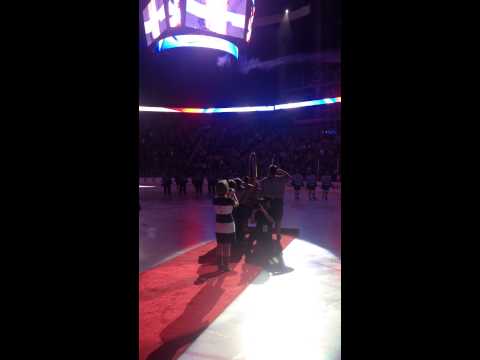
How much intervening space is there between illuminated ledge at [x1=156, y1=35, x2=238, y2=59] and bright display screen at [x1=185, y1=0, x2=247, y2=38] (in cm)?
61

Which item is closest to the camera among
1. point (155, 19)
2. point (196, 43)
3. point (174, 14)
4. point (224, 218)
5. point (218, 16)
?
point (224, 218)

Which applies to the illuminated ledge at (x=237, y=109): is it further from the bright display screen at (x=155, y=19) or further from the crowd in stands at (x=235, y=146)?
the bright display screen at (x=155, y=19)

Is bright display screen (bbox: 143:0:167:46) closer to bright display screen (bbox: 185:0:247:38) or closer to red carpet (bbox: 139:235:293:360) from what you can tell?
bright display screen (bbox: 185:0:247:38)

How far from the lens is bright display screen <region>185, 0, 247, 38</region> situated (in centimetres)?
1009

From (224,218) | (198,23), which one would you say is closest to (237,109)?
(198,23)

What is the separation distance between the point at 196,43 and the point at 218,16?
125 cm

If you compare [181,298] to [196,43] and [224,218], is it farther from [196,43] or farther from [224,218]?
[196,43]

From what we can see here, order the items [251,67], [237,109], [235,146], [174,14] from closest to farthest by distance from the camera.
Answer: [174,14] < [251,67] < [237,109] < [235,146]

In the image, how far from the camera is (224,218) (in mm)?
4914

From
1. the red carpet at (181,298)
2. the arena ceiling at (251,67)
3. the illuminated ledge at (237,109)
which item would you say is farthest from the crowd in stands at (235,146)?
the red carpet at (181,298)

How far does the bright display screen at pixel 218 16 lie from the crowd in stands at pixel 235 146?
12.2 metres
